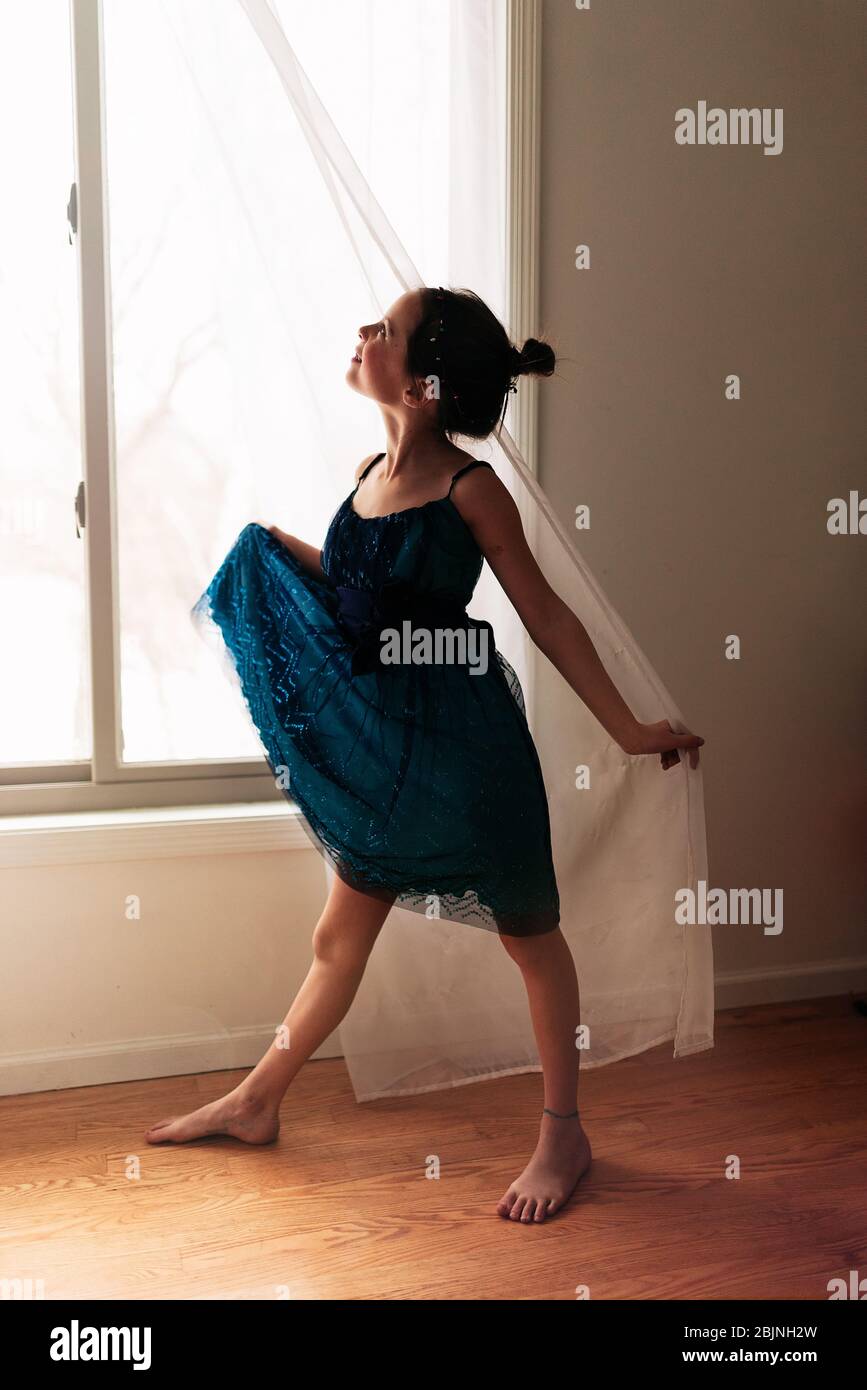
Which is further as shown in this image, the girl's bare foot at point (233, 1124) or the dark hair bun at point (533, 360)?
the girl's bare foot at point (233, 1124)

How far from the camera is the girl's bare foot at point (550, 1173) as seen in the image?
5.86 feet

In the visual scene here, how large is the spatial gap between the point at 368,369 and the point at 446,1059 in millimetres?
1255

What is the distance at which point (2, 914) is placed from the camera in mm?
2123

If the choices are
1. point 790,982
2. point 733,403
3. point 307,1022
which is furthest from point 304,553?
point 790,982

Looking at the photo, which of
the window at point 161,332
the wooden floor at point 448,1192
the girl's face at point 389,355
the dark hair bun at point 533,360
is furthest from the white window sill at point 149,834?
the dark hair bun at point 533,360

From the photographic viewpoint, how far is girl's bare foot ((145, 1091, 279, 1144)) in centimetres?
199

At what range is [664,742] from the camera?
1846 millimetres

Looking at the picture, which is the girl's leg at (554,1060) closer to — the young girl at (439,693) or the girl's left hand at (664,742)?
the young girl at (439,693)

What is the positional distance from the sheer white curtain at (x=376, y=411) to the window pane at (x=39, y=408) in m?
0.21

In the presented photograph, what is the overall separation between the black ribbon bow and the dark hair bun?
0.36 meters

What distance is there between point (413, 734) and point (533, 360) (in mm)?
596

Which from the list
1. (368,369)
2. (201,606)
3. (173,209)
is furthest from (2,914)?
(173,209)

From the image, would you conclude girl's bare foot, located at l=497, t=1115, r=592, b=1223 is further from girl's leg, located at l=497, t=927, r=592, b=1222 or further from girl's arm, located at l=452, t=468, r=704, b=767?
girl's arm, located at l=452, t=468, r=704, b=767

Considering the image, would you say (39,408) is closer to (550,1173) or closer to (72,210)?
(72,210)
